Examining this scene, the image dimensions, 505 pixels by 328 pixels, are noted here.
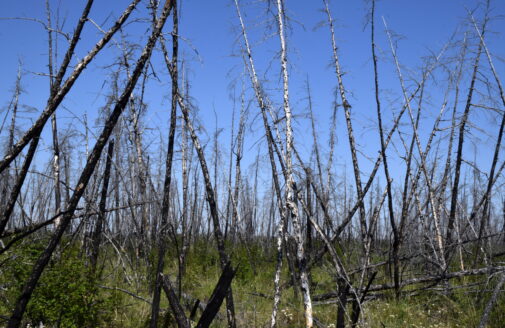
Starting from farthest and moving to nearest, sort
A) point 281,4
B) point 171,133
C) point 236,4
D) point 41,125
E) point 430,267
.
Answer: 1. point 430,267
2. point 236,4
3. point 281,4
4. point 171,133
5. point 41,125

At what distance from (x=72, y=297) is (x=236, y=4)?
312 centimetres

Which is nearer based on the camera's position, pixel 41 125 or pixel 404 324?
pixel 41 125

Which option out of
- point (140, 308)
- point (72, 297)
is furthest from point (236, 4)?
point (140, 308)

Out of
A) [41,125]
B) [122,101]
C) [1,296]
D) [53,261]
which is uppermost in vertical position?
[122,101]

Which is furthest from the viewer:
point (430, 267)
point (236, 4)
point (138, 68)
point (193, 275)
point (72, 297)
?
point (193, 275)

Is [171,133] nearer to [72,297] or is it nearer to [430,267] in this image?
[72,297]

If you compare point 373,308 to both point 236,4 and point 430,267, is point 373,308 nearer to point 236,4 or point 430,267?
point 430,267

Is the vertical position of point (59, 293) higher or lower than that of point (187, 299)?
higher

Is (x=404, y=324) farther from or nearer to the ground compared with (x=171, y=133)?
nearer to the ground

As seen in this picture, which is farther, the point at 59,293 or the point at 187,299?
the point at 187,299

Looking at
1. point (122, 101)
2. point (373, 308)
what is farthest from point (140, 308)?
point (122, 101)

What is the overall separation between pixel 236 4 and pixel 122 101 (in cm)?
233

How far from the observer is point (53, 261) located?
→ 14.1 feet

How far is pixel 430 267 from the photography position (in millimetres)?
6766
